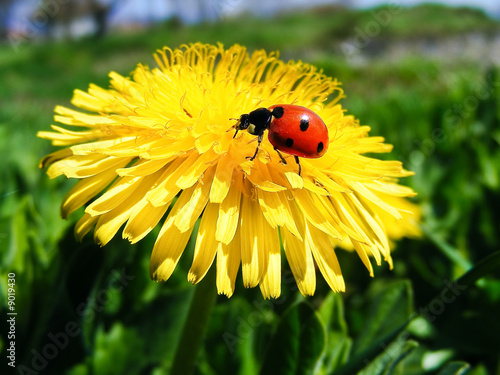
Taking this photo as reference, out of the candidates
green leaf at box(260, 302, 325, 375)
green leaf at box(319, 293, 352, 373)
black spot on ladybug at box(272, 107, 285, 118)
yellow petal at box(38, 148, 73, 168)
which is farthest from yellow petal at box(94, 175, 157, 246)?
green leaf at box(319, 293, 352, 373)

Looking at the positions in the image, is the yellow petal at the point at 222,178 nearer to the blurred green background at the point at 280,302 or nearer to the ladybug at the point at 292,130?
the ladybug at the point at 292,130

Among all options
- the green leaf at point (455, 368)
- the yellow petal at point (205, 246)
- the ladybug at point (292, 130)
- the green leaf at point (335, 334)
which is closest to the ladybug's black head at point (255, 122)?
the ladybug at point (292, 130)

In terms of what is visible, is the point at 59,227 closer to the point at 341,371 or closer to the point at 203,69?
the point at 203,69

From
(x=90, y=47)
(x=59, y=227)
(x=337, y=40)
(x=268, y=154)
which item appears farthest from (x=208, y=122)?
(x=90, y=47)

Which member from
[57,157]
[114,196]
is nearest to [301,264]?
[114,196]

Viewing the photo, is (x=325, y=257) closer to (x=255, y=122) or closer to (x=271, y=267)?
(x=271, y=267)
